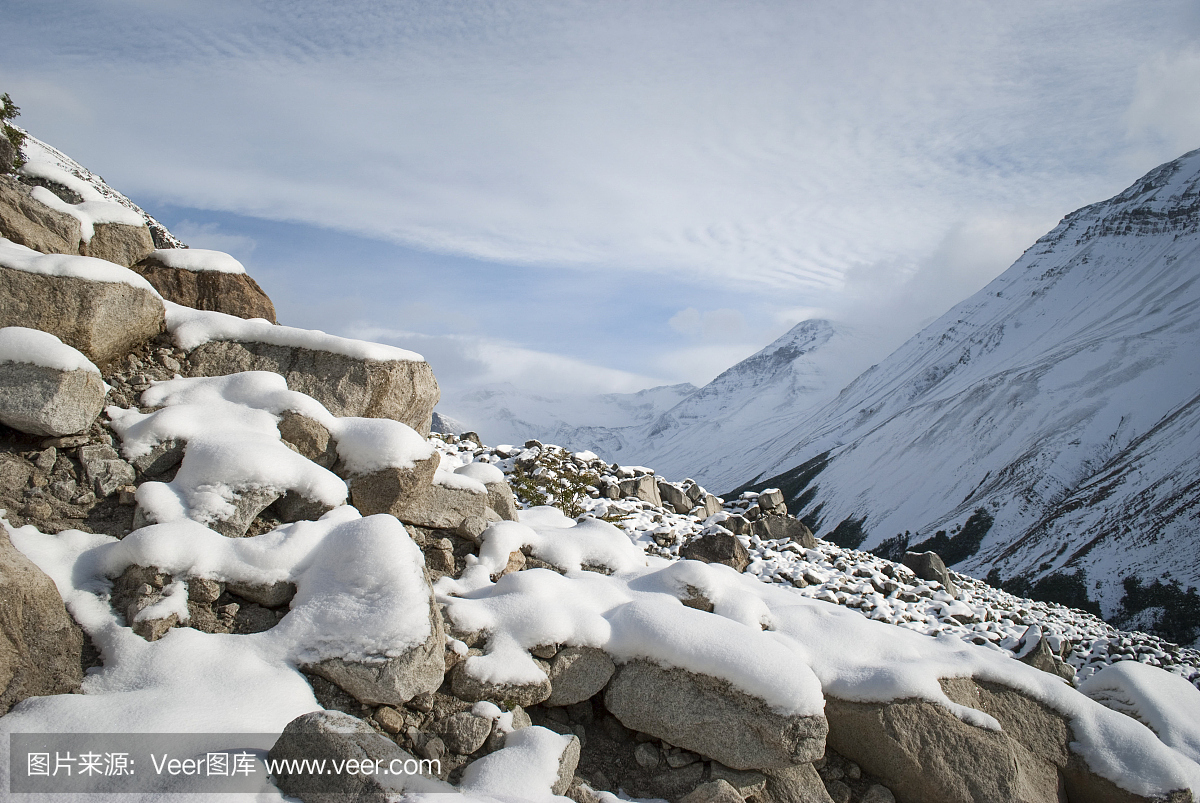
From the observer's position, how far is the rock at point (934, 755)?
25.2 feet

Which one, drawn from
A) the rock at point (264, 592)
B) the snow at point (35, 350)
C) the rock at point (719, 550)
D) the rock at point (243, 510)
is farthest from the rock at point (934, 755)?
the snow at point (35, 350)

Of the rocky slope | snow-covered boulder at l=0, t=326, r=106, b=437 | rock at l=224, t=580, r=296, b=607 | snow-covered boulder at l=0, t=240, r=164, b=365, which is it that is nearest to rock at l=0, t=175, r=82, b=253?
the rocky slope

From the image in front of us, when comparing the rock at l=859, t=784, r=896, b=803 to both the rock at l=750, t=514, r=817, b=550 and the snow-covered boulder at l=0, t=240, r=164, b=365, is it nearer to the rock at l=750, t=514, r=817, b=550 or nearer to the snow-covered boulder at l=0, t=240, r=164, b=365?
the snow-covered boulder at l=0, t=240, r=164, b=365

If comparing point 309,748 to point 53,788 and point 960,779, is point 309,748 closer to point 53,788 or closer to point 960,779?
point 53,788

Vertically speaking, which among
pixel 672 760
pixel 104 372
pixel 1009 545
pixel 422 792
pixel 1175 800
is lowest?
pixel 1009 545

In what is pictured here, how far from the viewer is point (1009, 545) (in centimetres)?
7012

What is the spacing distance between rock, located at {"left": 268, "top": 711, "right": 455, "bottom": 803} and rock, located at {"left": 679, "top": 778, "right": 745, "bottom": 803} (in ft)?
8.59

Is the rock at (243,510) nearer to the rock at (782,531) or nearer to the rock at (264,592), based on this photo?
the rock at (264,592)

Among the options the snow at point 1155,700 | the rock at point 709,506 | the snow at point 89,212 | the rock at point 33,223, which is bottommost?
the rock at point 709,506

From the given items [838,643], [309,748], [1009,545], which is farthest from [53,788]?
[1009,545]

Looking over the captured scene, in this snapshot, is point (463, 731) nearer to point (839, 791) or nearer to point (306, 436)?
point (839, 791)

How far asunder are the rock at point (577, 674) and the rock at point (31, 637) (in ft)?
15.3

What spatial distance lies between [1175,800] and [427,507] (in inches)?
408

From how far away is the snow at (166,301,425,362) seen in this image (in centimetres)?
1076
